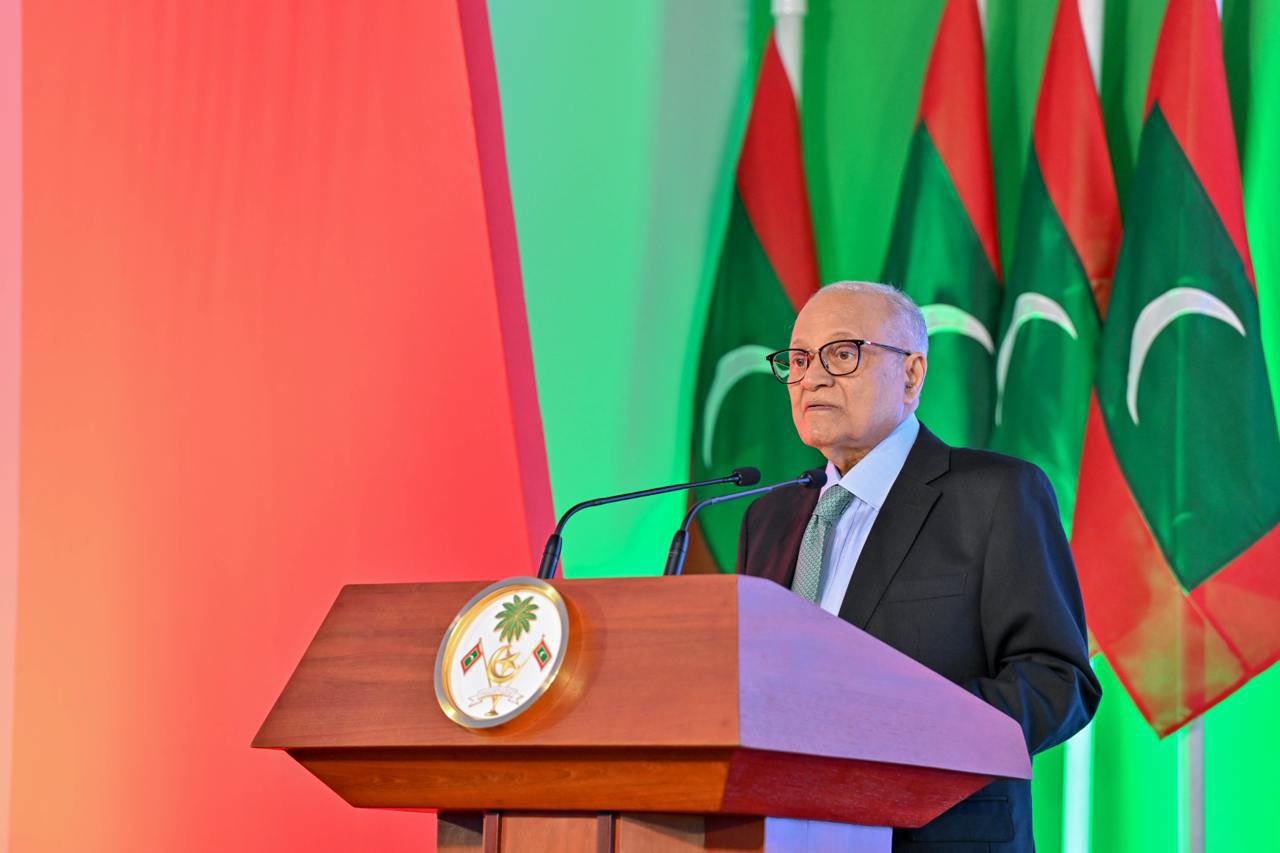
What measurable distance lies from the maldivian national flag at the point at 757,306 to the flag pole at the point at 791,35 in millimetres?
19

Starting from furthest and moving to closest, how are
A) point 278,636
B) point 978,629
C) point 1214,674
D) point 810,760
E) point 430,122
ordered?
point 430,122 → point 278,636 → point 1214,674 → point 978,629 → point 810,760

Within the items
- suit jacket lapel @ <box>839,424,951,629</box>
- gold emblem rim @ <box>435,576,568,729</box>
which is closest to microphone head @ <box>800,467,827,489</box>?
suit jacket lapel @ <box>839,424,951,629</box>

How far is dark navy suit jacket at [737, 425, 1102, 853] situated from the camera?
79.4 inches

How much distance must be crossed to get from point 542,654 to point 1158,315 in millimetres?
2238

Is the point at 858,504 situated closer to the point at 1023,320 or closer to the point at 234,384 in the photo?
the point at 1023,320

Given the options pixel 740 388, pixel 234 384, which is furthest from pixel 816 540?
pixel 234 384

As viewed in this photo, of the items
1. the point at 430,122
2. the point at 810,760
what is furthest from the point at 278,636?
the point at 810,760

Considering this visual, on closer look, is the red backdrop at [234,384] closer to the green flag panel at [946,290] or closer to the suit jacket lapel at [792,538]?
the green flag panel at [946,290]

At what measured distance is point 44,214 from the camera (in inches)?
146

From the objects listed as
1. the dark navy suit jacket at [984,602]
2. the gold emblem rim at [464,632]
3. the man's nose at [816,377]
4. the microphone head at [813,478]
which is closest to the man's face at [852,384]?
the man's nose at [816,377]

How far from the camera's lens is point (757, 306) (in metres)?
3.89

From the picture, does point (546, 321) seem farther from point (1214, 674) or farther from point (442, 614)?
point (442, 614)

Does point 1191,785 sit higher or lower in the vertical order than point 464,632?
lower

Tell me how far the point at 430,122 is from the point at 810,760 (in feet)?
8.95
